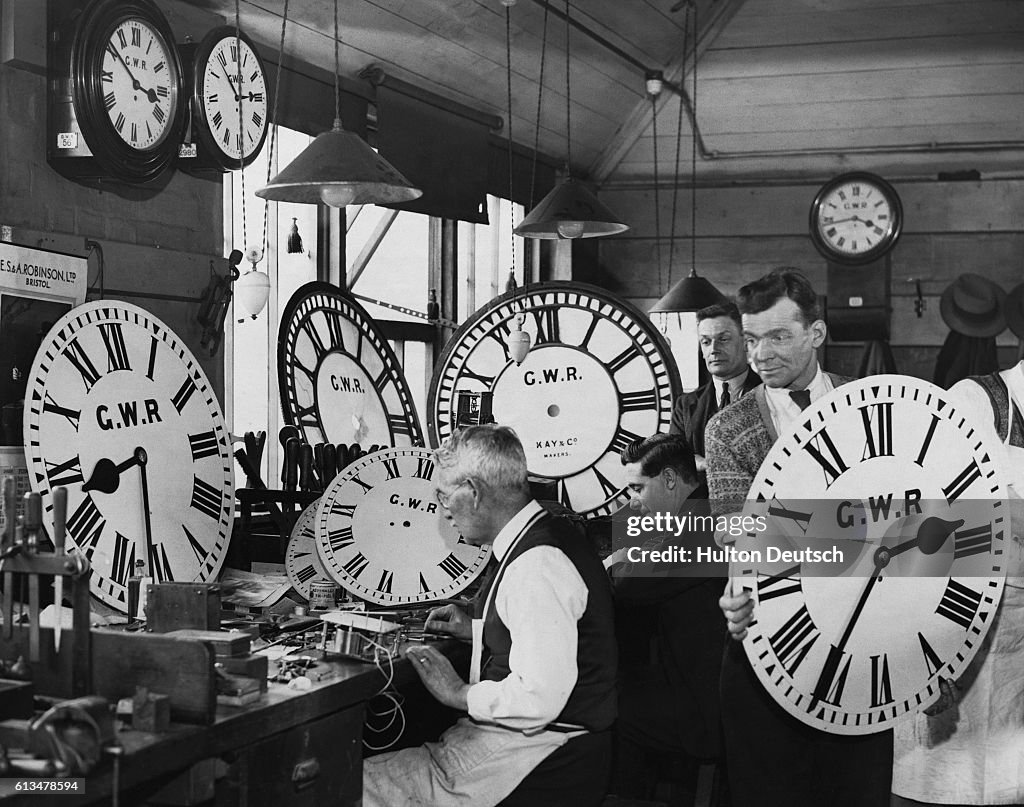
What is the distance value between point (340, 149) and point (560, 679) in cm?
134

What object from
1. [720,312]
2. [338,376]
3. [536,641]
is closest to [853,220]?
[720,312]

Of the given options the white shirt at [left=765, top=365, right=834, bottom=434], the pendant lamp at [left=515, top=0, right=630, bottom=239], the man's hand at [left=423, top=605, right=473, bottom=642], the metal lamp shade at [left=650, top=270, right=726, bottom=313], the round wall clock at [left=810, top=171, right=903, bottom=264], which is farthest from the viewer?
the round wall clock at [left=810, top=171, right=903, bottom=264]

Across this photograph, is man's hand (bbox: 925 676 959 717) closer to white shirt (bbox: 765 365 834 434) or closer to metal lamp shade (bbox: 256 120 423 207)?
white shirt (bbox: 765 365 834 434)

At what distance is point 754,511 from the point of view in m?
2.47

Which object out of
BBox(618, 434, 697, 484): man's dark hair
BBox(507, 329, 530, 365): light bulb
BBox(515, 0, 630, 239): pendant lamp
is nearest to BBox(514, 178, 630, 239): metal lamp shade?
BBox(515, 0, 630, 239): pendant lamp

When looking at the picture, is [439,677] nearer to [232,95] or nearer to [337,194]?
[337,194]

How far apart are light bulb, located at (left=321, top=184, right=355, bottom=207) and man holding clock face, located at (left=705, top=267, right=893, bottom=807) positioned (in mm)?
1103

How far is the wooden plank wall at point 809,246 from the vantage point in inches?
277

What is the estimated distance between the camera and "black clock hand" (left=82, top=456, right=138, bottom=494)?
287 centimetres

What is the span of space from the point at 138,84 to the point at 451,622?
1594 millimetres

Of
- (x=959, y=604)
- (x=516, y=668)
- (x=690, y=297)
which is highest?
(x=690, y=297)

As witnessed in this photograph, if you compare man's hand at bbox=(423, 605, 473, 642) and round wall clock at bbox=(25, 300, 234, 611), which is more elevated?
round wall clock at bbox=(25, 300, 234, 611)

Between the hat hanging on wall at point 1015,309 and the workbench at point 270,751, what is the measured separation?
5089 millimetres

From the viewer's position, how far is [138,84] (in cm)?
315
